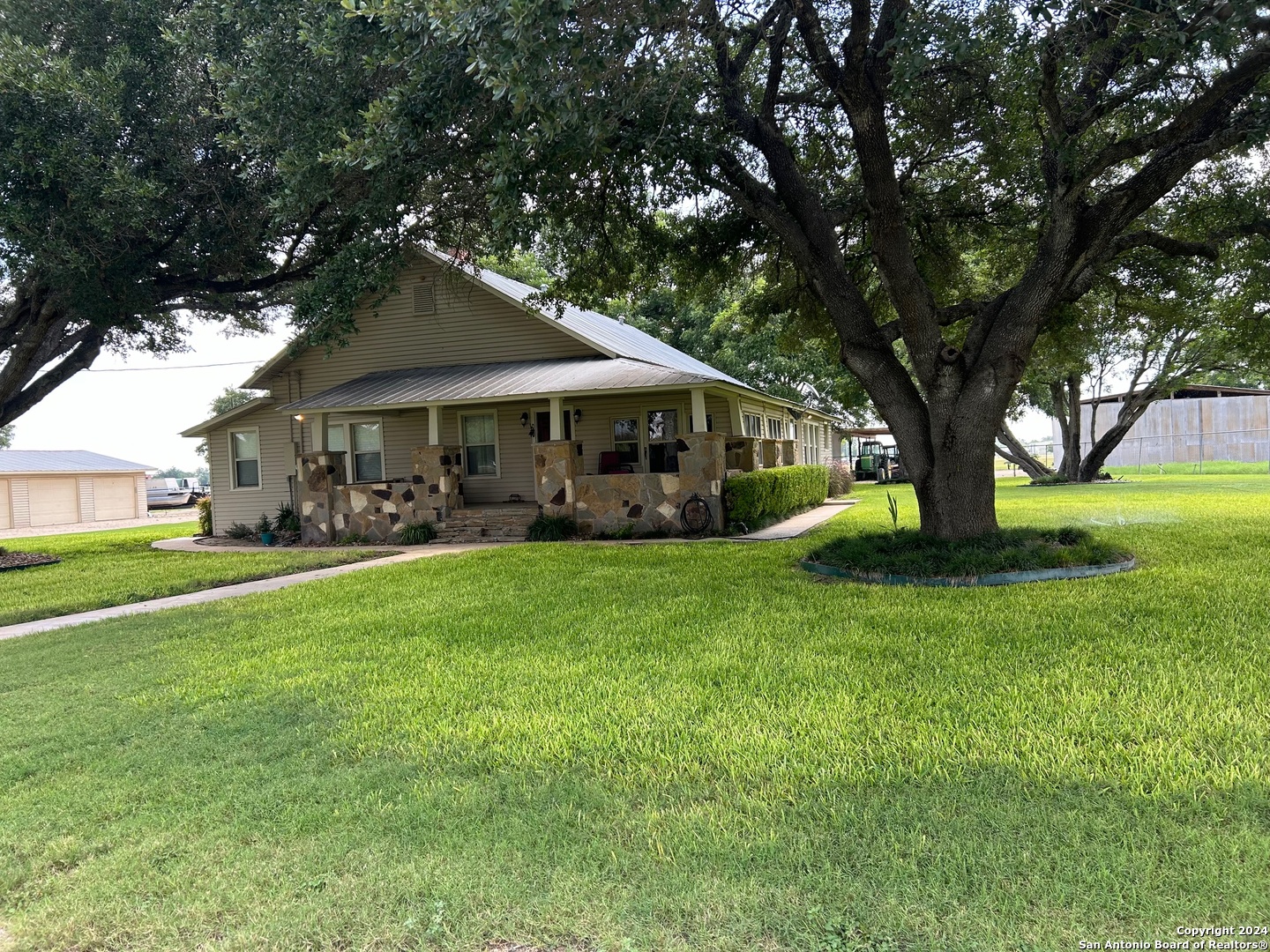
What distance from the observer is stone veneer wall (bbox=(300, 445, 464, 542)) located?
14.7m

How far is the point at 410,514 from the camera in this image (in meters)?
14.8

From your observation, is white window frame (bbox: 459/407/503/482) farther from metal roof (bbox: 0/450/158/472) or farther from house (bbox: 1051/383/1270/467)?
house (bbox: 1051/383/1270/467)

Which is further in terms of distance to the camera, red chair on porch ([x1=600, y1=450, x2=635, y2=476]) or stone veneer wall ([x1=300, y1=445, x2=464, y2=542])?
red chair on porch ([x1=600, y1=450, x2=635, y2=476])

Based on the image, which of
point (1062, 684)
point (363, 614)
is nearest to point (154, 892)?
point (1062, 684)

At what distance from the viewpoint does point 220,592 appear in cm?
956

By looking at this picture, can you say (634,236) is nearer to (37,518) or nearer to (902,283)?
(902,283)

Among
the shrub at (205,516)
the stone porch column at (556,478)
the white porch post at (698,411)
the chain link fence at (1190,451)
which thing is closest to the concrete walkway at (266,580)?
the shrub at (205,516)

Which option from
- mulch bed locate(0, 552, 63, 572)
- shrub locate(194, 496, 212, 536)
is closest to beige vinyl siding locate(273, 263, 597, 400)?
shrub locate(194, 496, 212, 536)

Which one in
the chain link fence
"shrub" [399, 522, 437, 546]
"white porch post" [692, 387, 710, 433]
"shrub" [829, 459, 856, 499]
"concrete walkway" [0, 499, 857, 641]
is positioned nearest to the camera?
"concrete walkway" [0, 499, 857, 641]

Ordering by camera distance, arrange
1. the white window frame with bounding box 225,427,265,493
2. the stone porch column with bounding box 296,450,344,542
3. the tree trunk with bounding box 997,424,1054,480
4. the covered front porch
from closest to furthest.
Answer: the covered front porch < the stone porch column with bounding box 296,450,344,542 < the white window frame with bounding box 225,427,265,493 < the tree trunk with bounding box 997,424,1054,480

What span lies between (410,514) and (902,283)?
1003 cm

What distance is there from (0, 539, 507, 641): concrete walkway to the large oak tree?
201 inches

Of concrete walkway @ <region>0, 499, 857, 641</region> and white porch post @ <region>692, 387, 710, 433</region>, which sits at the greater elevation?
Result: white porch post @ <region>692, 387, 710, 433</region>

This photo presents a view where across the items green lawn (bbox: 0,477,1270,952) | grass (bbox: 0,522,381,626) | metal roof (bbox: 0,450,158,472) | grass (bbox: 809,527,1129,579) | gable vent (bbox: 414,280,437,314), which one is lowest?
green lawn (bbox: 0,477,1270,952)
